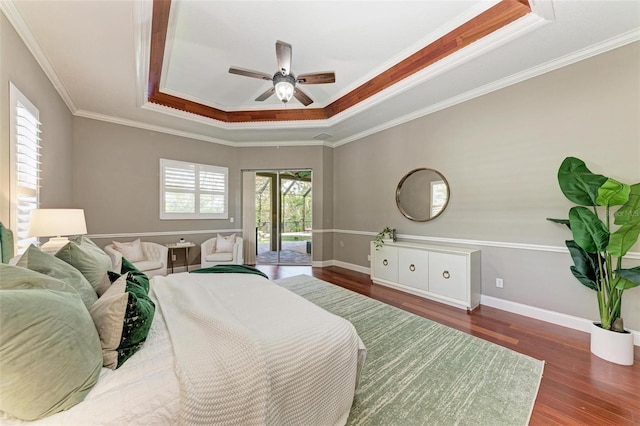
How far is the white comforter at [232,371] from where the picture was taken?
35.6 inches

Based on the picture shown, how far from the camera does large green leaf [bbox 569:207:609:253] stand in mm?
2119

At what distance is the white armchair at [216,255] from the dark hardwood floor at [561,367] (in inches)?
108

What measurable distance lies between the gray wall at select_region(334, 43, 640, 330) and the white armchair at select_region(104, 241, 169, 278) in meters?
4.05

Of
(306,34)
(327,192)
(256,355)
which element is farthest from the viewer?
(327,192)

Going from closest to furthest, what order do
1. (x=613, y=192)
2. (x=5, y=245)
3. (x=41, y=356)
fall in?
1. (x=41, y=356)
2. (x=5, y=245)
3. (x=613, y=192)

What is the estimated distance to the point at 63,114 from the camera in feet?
11.5

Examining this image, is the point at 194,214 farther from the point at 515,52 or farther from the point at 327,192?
the point at 515,52

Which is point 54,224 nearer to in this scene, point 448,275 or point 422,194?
point 448,275

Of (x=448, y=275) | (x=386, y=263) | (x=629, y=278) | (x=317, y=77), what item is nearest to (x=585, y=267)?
(x=629, y=278)

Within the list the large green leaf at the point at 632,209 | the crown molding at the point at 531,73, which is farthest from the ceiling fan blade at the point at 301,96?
the large green leaf at the point at 632,209

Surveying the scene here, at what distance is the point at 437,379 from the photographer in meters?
1.86

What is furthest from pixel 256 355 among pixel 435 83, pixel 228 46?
pixel 435 83

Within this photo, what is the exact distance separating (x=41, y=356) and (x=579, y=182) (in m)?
3.60

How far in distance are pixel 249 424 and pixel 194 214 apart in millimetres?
4789
